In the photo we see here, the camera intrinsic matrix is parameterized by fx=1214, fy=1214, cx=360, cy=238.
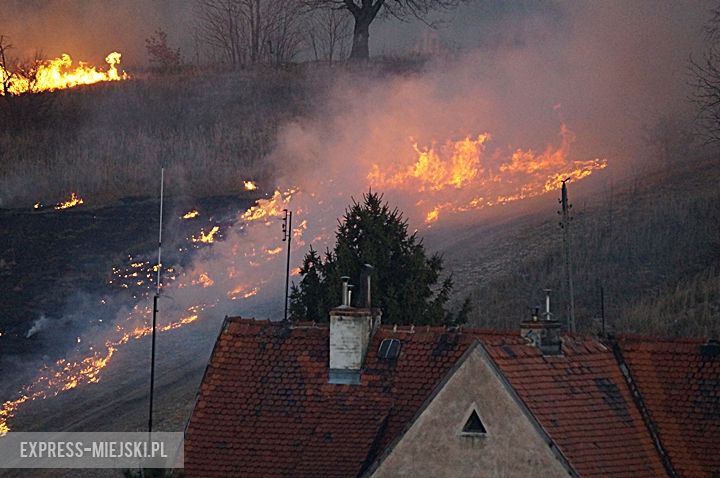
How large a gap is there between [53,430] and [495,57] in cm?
3703

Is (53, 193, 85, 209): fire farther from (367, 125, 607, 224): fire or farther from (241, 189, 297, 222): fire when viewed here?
(367, 125, 607, 224): fire

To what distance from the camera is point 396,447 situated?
19.8 meters

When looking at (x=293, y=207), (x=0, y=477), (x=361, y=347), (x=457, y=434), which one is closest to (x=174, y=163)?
(x=293, y=207)

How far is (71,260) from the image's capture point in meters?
50.8

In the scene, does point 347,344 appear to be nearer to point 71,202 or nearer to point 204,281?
point 204,281

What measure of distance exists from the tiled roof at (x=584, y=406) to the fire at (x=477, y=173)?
31.7m

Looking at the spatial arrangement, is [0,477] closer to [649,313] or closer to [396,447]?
[396,447]

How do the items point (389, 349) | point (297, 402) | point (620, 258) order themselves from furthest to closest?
point (620, 258), point (389, 349), point (297, 402)

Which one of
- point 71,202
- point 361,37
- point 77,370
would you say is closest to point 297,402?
point 77,370

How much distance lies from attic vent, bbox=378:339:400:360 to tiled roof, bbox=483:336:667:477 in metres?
2.18

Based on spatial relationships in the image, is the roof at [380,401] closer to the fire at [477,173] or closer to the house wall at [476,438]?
the house wall at [476,438]

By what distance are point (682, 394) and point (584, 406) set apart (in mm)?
2032

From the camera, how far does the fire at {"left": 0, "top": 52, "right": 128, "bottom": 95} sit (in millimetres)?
71938

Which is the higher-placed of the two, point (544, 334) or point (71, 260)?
point (544, 334)
